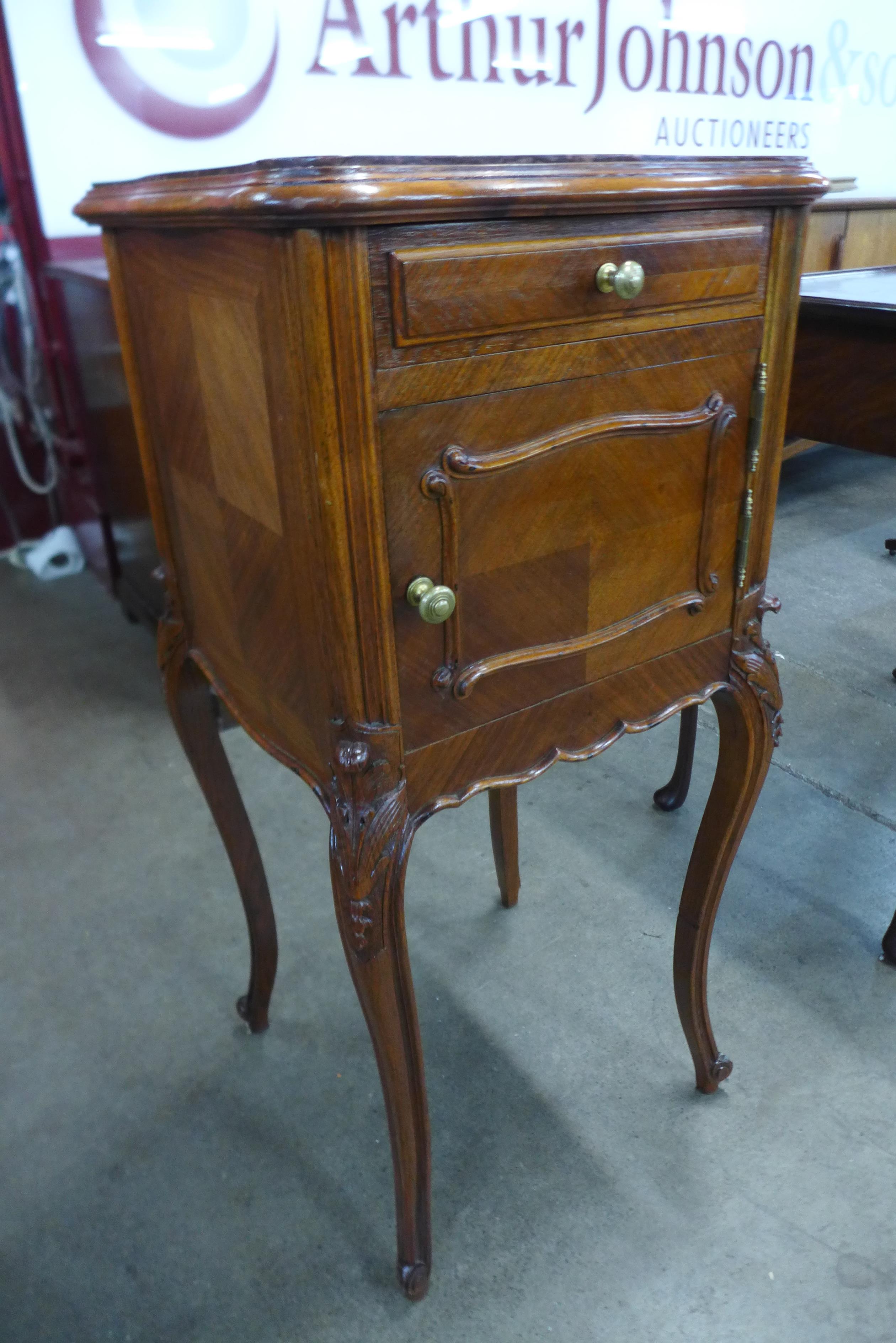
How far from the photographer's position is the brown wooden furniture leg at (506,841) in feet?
4.58

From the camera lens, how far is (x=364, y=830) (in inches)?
29.3

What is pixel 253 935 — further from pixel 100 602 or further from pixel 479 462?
pixel 100 602

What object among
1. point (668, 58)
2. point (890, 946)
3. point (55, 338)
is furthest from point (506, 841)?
point (668, 58)

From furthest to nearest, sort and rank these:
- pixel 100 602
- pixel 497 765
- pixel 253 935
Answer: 1. pixel 100 602
2. pixel 253 935
3. pixel 497 765

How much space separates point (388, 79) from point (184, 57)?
0.51 meters

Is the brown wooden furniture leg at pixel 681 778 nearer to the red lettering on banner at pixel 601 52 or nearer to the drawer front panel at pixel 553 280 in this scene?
the drawer front panel at pixel 553 280

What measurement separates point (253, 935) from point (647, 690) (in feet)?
2.06

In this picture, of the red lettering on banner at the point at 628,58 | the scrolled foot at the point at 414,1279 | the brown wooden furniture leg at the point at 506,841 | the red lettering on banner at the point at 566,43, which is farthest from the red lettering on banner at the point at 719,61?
the scrolled foot at the point at 414,1279

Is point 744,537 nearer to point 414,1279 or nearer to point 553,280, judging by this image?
point 553,280

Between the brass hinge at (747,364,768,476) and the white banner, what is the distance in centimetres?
109

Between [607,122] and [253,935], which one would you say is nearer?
[253,935]

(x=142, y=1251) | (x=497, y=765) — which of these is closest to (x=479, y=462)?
(x=497, y=765)

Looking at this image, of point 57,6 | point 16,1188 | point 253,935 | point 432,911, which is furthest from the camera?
point 57,6

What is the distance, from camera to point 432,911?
1.51 meters
